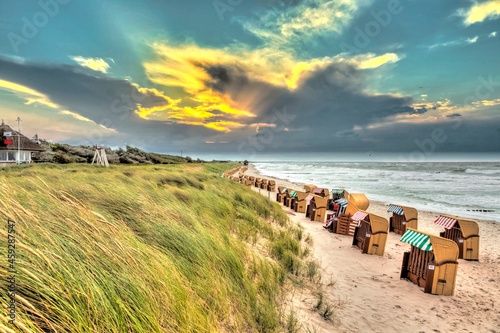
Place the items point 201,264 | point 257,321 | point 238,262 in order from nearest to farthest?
1. point 257,321
2. point 201,264
3. point 238,262

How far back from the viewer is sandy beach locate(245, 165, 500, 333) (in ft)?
15.4

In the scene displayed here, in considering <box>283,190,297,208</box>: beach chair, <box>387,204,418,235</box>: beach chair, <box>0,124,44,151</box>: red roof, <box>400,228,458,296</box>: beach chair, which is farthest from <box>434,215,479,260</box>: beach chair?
<box>0,124,44,151</box>: red roof

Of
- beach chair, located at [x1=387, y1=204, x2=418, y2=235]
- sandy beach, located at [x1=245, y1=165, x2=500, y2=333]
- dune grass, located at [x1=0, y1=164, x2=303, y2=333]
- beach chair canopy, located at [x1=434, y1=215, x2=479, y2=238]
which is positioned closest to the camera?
dune grass, located at [x1=0, y1=164, x2=303, y2=333]

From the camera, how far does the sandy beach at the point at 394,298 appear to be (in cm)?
469

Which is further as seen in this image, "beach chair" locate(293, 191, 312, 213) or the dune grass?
"beach chair" locate(293, 191, 312, 213)

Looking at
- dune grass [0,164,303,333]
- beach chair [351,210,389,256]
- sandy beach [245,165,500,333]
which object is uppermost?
dune grass [0,164,303,333]

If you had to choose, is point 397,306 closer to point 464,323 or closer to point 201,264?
point 464,323

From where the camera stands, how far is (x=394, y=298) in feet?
19.1

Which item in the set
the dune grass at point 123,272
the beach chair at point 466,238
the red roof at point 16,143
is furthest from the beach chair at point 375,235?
the red roof at point 16,143

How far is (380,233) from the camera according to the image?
Answer: 880cm

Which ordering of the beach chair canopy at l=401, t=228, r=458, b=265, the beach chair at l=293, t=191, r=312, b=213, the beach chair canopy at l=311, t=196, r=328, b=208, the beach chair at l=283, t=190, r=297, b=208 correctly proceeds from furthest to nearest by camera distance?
the beach chair at l=283, t=190, r=297, b=208
the beach chair at l=293, t=191, r=312, b=213
the beach chair canopy at l=311, t=196, r=328, b=208
the beach chair canopy at l=401, t=228, r=458, b=265

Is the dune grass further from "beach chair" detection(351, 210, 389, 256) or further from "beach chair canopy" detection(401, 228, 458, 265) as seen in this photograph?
"beach chair" detection(351, 210, 389, 256)

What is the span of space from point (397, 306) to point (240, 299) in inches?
158

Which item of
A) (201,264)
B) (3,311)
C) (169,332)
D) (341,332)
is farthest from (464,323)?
(3,311)
